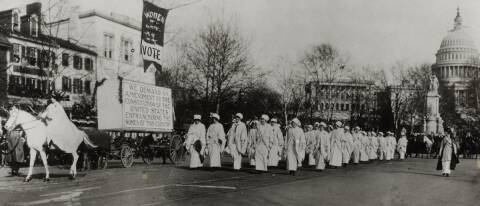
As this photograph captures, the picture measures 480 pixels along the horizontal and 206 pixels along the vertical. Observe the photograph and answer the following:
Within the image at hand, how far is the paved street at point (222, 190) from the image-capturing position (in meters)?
9.98

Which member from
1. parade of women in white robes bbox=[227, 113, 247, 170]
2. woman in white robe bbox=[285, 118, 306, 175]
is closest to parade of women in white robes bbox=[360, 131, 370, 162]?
woman in white robe bbox=[285, 118, 306, 175]

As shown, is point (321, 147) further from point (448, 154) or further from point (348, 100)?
point (348, 100)

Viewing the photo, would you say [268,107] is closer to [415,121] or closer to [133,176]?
[415,121]

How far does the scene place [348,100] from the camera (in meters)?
62.8

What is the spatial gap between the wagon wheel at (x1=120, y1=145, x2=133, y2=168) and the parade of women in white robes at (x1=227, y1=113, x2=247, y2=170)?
328 centimetres

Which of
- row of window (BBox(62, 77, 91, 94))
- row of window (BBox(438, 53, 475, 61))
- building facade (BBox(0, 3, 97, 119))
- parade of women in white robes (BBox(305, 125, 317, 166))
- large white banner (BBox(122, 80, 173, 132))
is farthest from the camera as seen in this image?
row of window (BBox(438, 53, 475, 61))

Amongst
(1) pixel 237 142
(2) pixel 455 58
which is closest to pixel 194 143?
(1) pixel 237 142

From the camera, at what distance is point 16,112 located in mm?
13148

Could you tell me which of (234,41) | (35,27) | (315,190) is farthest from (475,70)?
(315,190)

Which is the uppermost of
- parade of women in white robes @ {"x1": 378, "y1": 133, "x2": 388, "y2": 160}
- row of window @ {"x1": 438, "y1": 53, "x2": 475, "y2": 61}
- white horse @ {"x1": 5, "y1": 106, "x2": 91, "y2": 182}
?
row of window @ {"x1": 438, "y1": 53, "x2": 475, "y2": 61}

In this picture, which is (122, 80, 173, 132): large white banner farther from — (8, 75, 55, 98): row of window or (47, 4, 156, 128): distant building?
(47, 4, 156, 128): distant building

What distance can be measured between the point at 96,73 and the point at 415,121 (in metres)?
42.6

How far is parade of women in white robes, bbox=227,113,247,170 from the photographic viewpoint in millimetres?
17609

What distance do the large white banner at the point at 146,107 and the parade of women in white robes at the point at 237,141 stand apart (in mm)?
2733
